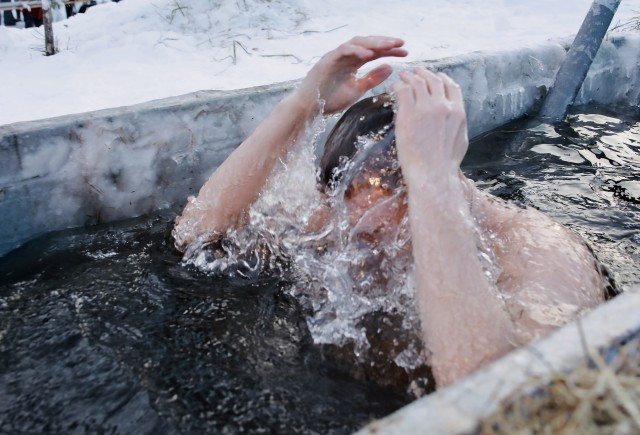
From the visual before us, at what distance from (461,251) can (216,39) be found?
3.96 m

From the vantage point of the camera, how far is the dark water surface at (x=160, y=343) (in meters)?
1.46

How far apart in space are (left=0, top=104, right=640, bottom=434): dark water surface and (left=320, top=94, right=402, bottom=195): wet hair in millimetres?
466

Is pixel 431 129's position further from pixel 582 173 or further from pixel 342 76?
pixel 582 173

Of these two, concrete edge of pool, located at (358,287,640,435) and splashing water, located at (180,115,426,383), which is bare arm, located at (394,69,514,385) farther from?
concrete edge of pool, located at (358,287,640,435)

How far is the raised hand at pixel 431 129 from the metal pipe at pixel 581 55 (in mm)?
2473

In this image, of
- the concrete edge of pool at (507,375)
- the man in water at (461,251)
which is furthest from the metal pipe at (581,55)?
the concrete edge of pool at (507,375)

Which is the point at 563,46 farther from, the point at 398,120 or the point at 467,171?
the point at 398,120

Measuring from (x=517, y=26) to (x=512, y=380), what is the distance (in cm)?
527

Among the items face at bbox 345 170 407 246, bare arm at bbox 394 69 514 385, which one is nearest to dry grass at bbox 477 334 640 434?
bare arm at bbox 394 69 514 385

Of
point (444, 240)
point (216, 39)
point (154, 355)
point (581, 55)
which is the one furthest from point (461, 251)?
point (216, 39)

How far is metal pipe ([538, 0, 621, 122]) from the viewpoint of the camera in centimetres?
366

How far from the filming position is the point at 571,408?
83cm

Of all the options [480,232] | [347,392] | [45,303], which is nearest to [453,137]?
[480,232]

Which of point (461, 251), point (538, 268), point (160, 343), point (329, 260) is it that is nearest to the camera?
point (461, 251)
